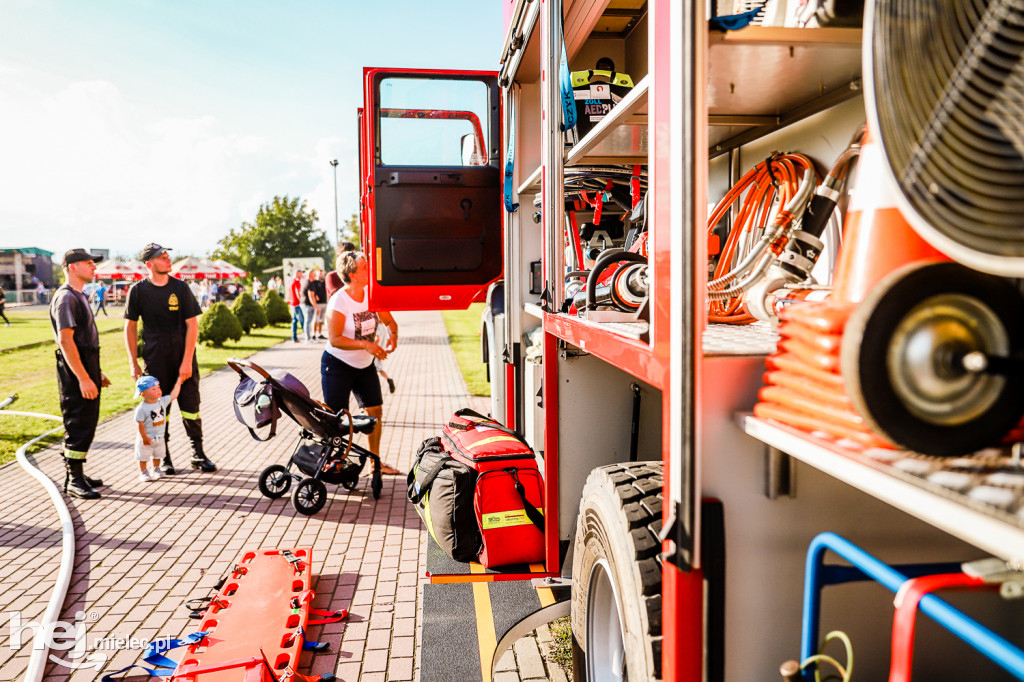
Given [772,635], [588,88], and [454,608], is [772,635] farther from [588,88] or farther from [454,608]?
[454,608]

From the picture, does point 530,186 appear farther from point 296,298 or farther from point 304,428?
point 296,298

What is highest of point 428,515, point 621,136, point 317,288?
point 621,136

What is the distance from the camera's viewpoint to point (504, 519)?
347 cm

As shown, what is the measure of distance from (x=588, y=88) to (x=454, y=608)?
2493mm

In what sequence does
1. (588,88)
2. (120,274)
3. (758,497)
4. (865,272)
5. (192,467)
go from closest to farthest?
(865,272)
(758,497)
(588,88)
(192,467)
(120,274)

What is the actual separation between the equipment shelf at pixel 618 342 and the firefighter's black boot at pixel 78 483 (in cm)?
489

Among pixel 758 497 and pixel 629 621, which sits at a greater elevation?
pixel 758 497

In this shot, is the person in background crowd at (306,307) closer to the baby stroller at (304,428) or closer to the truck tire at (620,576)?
the baby stroller at (304,428)

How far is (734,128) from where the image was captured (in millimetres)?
2795

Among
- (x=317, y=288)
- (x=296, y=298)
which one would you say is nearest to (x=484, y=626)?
(x=317, y=288)

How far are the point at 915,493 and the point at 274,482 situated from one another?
18.2 feet

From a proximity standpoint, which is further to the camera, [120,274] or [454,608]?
[120,274]

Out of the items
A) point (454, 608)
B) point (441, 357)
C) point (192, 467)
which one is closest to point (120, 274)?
point (441, 357)

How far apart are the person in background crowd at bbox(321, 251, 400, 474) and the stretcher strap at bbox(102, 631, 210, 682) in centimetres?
251
